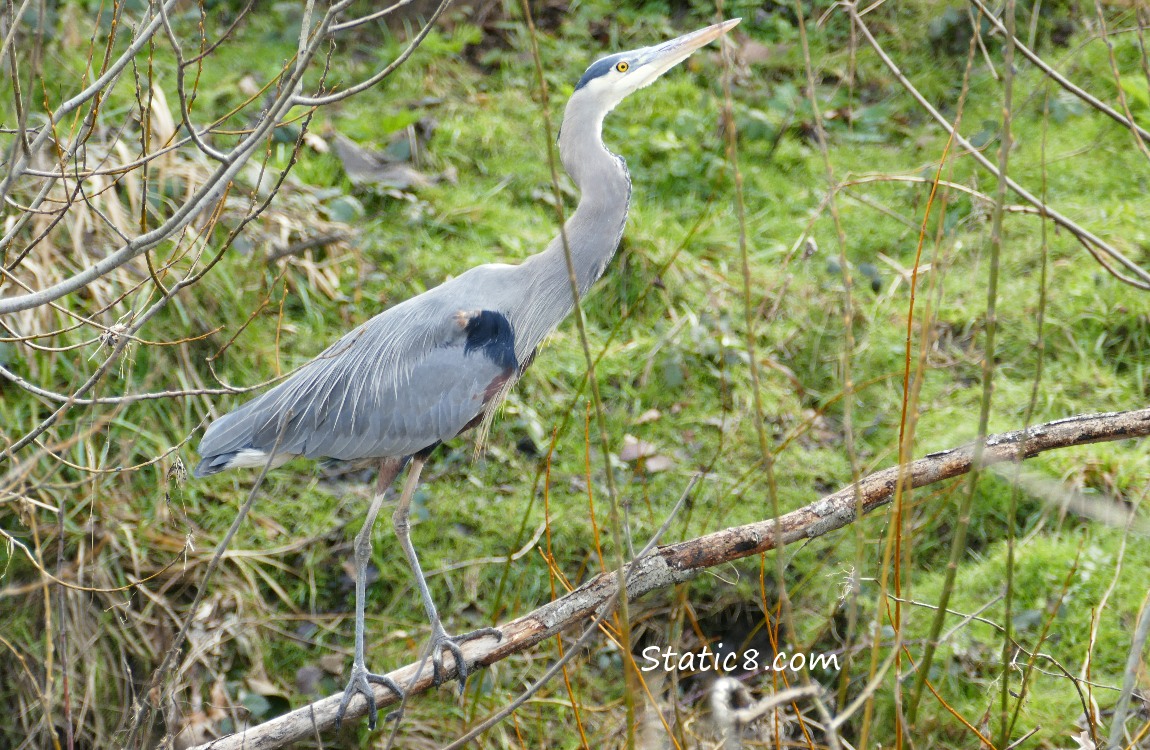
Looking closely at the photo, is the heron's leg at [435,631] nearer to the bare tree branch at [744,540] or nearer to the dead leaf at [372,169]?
the bare tree branch at [744,540]

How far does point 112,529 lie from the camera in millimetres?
4102

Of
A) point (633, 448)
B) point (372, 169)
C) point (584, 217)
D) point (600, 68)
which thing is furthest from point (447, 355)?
point (372, 169)

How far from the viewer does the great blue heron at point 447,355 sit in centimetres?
342

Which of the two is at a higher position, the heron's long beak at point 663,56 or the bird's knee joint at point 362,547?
the heron's long beak at point 663,56

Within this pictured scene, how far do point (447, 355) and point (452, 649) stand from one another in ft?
3.03

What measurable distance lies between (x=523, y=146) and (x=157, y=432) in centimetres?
268

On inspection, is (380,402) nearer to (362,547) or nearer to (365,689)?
(362,547)

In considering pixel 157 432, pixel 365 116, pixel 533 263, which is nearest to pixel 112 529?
pixel 157 432

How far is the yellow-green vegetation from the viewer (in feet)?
12.8

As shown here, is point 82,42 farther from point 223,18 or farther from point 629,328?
point 629,328

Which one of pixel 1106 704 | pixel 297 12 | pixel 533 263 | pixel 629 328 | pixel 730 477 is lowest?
pixel 1106 704

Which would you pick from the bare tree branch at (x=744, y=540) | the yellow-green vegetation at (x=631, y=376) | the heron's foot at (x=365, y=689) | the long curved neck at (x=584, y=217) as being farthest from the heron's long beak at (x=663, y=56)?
the heron's foot at (x=365, y=689)

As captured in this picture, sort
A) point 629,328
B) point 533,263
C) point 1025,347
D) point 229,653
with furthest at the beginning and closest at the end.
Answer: point 629,328 → point 1025,347 → point 229,653 → point 533,263

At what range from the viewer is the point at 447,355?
351cm
